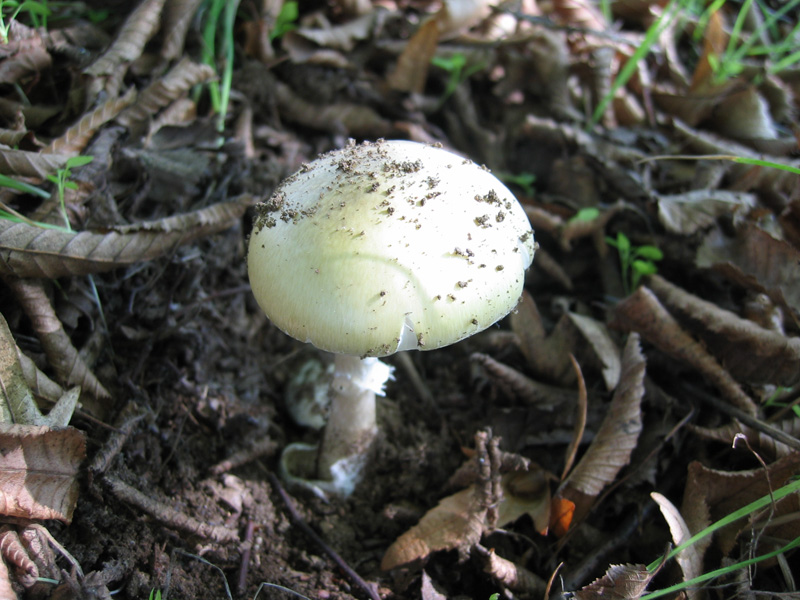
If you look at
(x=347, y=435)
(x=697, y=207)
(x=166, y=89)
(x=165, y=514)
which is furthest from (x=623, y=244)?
(x=166, y=89)

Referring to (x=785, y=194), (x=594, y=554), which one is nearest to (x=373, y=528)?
(x=594, y=554)

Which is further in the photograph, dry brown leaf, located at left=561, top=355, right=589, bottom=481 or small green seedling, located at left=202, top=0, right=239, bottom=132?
small green seedling, located at left=202, top=0, right=239, bottom=132

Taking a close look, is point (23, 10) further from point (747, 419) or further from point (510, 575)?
point (747, 419)

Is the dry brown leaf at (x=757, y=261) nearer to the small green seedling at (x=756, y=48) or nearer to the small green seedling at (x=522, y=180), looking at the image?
the small green seedling at (x=522, y=180)

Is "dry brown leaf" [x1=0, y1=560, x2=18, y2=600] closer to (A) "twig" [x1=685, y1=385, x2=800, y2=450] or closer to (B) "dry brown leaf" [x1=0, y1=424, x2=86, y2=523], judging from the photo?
Answer: (B) "dry brown leaf" [x1=0, y1=424, x2=86, y2=523]

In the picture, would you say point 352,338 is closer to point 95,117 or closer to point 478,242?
point 478,242

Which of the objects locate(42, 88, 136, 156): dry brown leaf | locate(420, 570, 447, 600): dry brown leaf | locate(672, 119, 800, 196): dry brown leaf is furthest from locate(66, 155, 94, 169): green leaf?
locate(672, 119, 800, 196): dry brown leaf

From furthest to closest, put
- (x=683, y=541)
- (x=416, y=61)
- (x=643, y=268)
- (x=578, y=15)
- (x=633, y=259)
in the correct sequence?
(x=578, y=15)
(x=416, y=61)
(x=633, y=259)
(x=643, y=268)
(x=683, y=541)
